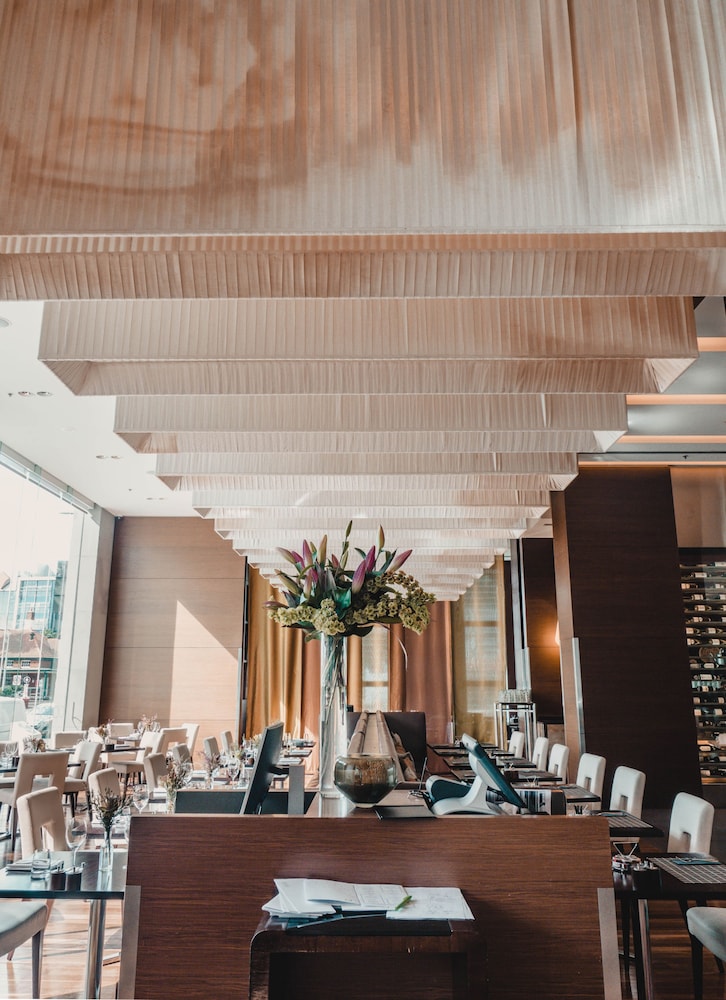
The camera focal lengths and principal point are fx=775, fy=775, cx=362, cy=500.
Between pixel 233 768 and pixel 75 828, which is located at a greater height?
pixel 233 768

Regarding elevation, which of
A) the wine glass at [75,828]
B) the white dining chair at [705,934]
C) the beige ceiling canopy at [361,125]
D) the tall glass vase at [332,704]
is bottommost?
the wine glass at [75,828]

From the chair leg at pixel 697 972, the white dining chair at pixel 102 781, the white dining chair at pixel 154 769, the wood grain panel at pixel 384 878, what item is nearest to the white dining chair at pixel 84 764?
the white dining chair at pixel 154 769

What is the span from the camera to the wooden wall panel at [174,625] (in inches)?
477

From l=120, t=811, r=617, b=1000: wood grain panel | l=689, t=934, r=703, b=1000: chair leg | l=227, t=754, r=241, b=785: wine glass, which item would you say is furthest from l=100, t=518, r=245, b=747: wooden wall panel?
l=120, t=811, r=617, b=1000: wood grain panel

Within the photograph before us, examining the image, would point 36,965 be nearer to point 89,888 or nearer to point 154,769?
point 89,888

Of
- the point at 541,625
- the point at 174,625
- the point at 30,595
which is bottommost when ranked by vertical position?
the point at 541,625

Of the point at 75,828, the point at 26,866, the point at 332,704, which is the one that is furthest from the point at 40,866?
the point at 75,828

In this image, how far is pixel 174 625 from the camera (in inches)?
489

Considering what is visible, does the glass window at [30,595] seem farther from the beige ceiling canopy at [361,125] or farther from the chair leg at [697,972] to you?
the chair leg at [697,972]

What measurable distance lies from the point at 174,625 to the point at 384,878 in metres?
11.0

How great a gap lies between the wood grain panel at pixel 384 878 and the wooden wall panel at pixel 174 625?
10489 mm

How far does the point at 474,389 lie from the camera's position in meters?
3.76

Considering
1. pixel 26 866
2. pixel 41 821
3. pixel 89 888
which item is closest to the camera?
pixel 89 888

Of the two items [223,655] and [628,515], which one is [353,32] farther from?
[223,655]
